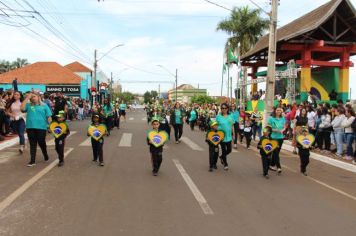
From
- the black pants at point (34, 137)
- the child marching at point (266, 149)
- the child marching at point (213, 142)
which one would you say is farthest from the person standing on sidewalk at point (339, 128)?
the black pants at point (34, 137)

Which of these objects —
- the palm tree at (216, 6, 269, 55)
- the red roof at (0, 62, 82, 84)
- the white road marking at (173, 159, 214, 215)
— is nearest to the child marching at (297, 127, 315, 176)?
the white road marking at (173, 159, 214, 215)

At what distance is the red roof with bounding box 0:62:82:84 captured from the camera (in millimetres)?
57719

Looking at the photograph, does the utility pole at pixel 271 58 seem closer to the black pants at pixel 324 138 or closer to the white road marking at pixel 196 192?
the black pants at pixel 324 138

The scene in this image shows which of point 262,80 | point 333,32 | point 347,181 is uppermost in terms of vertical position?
point 333,32

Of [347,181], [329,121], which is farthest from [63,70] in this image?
[347,181]

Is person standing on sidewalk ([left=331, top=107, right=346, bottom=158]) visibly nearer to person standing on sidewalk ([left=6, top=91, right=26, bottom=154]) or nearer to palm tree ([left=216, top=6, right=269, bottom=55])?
person standing on sidewalk ([left=6, top=91, right=26, bottom=154])

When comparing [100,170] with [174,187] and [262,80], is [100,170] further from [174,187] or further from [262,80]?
[262,80]

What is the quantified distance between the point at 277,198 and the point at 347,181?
3.38 metres

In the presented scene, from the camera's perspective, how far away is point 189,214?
6363mm

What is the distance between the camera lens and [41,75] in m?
59.2

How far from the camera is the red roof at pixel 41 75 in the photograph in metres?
57.7

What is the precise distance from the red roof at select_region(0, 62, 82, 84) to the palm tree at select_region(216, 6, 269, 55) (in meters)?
23.2

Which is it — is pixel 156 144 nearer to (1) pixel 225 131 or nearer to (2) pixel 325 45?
(1) pixel 225 131

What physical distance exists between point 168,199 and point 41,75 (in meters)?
55.8
